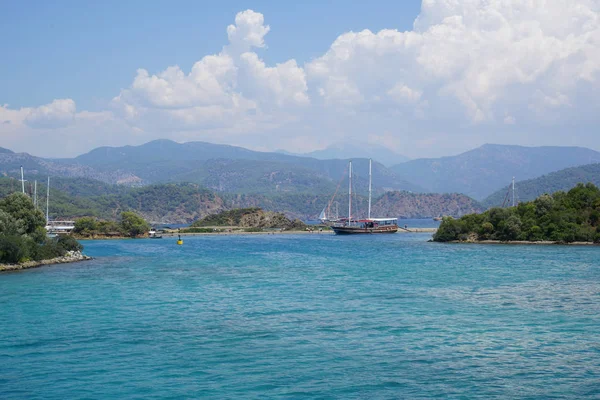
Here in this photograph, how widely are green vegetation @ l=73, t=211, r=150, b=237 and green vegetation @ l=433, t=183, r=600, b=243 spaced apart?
7758 centimetres

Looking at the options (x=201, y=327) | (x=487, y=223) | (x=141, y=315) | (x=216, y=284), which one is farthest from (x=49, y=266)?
(x=487, y=223)

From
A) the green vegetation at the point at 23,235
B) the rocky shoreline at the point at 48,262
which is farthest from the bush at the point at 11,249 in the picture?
the rocky shoreline at the point at 48,262

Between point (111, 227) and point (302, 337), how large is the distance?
437ft

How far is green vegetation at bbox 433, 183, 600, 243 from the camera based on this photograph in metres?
97.8

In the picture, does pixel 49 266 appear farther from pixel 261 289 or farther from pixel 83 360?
pixel 83 360

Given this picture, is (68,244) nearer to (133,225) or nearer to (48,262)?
(48,262)

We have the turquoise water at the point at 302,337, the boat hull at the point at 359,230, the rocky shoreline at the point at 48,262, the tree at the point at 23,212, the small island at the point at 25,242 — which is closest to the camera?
the turquoise water at the point at 302,337

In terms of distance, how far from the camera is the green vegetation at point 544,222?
97.8 meters

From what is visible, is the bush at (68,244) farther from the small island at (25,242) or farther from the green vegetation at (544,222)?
the green vegetation at (544,222)

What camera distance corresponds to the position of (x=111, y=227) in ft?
497

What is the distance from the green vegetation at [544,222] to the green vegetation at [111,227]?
77578mm

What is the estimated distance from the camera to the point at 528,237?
10225 cm

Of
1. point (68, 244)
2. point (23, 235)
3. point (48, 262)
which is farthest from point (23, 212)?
point (68, 244)

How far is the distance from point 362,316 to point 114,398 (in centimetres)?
1593
